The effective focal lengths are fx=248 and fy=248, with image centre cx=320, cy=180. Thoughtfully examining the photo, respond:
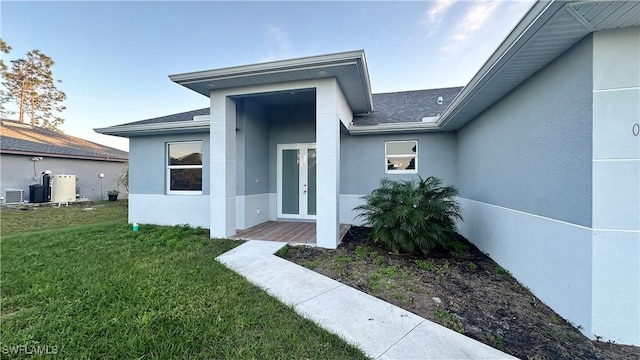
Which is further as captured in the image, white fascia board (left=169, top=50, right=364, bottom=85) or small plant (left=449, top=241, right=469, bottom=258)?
small plant (left=449, top=241, right=469, bottom=258)

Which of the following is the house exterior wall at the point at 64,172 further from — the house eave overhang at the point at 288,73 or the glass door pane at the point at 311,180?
the glass door pane at the point at 311,180

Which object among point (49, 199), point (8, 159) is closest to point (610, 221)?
point (49, 199)

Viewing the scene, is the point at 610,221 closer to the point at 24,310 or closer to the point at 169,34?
the point at 24,310

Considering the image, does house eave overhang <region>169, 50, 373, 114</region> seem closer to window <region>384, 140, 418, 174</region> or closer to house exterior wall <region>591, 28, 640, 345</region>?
window <region>384, 140, 418, 174</region>

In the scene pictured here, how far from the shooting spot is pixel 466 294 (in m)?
3.49

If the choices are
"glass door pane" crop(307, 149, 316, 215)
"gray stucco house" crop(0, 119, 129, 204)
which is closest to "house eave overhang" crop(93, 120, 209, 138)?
"glass door pane" crop(307, 149, 316, 215)

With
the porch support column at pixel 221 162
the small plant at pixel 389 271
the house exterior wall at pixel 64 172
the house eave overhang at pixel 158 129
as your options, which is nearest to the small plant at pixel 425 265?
the small plant at pixel 389 271

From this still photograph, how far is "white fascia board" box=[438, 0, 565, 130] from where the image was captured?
2348 mm

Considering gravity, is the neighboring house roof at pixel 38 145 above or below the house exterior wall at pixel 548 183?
above

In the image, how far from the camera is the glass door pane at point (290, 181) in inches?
339

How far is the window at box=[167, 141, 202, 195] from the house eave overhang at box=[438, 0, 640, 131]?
7.72 m

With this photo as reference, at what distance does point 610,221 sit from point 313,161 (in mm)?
6860

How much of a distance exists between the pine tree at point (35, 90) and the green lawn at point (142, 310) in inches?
930

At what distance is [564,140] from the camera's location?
2.95 metres
